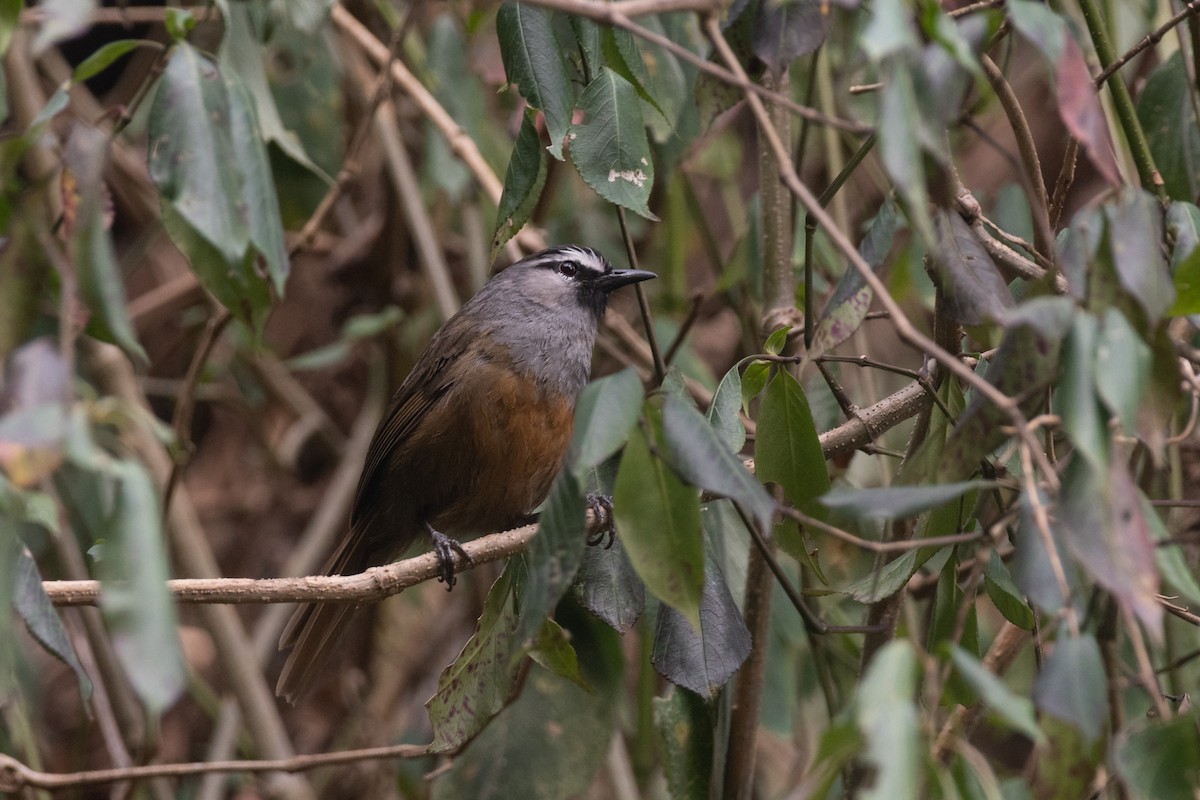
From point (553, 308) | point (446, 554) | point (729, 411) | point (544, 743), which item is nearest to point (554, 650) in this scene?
point (729, 411)

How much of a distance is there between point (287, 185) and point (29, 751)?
2178 mm

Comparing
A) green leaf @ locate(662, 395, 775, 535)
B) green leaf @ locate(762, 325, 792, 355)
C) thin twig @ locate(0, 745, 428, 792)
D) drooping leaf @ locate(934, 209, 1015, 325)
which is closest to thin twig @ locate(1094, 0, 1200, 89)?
drooping leaf @ locate(934, 209, 1015, 325)

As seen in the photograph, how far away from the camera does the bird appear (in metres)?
3.69

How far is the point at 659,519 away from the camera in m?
1.89

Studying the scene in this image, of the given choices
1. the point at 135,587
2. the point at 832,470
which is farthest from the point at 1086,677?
the point at 832,470

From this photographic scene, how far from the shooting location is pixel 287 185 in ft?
15.7

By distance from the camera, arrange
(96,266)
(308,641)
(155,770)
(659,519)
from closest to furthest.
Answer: (96,266), (659,519), (155,770), (308,641)

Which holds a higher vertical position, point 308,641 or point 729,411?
point 729,411

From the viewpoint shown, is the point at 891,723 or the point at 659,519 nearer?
the point at 891,723

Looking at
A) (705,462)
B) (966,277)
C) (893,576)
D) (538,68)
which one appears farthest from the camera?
(538,68)

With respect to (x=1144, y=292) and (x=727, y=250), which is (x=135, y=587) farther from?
(x=727, y=250)

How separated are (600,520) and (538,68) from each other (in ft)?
3.87

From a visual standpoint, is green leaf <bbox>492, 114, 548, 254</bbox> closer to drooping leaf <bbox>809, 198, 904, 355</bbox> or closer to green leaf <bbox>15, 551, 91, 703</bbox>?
drooping leaf <bbox>809, 198, 904, 355</bbox>

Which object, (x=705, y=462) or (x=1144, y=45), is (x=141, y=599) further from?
(x=1144, y=45)
